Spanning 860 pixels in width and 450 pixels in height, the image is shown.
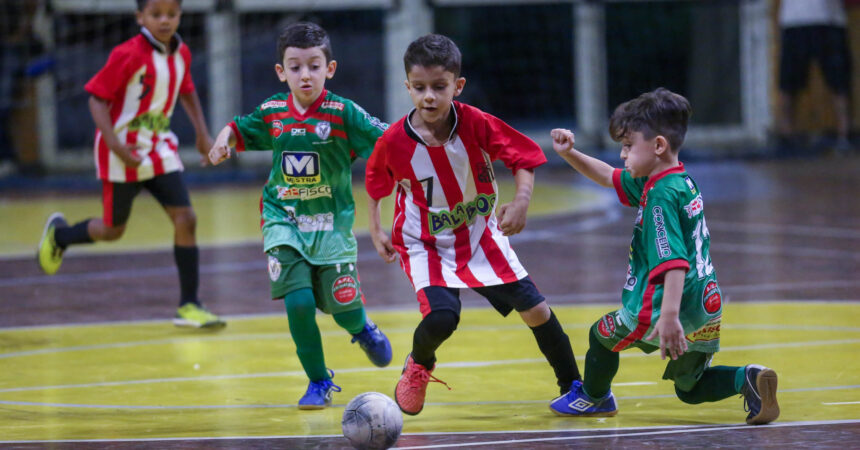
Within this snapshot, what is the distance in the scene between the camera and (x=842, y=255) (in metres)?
8.63

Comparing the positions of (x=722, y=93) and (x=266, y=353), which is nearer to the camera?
(x=266, y=353)

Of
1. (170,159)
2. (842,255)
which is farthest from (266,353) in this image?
(842,255)

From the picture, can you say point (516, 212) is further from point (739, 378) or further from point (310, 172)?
point (310, 172)

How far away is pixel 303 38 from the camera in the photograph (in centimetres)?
508

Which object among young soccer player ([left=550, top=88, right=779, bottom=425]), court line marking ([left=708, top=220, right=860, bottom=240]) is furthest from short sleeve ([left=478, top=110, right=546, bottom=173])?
court line marking ([left=708, top=220, right=860, bottom=240])

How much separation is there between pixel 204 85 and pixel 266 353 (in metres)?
11.8

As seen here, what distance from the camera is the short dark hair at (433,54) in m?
4.51

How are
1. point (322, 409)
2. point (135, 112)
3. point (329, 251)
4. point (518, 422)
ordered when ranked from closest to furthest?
point (518, 422) → point (322, 409) → point (329, 251) → point (135, 112)

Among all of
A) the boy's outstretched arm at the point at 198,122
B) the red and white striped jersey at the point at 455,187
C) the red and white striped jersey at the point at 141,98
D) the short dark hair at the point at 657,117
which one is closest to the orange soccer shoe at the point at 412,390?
the red and white striped jersey at the point at 455,187

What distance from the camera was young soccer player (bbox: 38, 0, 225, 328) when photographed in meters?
6.79

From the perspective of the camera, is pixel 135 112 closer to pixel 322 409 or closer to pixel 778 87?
pixel 322 409

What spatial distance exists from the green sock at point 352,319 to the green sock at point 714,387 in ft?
4.61

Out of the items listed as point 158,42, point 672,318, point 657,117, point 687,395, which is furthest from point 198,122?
point 672,318

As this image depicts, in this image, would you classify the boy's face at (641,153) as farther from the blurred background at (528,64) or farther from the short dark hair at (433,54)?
the blurred background at (528,64)
